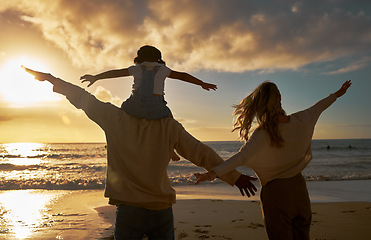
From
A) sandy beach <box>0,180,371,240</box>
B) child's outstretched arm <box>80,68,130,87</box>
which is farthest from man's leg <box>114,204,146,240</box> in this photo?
sandy beach <box>0,180,371,240</box>

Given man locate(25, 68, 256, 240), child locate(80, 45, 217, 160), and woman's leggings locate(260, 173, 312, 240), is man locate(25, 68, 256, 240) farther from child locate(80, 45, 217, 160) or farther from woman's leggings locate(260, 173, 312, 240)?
woman's leggings locate(260, 173, 312, 240)

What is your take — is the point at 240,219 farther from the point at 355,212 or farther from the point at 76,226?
the point at 76,226

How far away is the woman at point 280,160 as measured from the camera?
273 cm

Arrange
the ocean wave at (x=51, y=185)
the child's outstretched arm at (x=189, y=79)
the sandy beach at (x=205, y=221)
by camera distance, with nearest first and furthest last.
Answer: the child's outstretched arm at (x=189, y=79), the sandy beach at (x=205, y=221), the ocean wave at (x=51, y=185)

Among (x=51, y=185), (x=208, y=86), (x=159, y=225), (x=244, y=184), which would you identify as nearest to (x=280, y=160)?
(x=244, y=184)

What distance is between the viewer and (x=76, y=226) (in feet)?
22.2

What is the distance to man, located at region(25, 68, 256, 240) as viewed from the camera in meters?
1.95

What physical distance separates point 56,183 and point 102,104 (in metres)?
15.3

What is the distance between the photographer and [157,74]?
80.2 inches

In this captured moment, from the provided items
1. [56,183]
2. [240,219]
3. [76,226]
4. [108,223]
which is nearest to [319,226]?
[240,219]

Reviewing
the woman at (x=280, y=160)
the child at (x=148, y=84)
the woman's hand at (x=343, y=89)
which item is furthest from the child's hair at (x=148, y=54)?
the woman's hand at (x=343, y=89)

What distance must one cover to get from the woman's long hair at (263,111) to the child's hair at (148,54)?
121cm

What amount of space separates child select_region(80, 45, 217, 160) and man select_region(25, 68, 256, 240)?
0.06 m

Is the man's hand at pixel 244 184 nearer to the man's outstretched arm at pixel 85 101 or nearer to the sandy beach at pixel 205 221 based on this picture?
the man's outstretched arm at pixel 85 101
